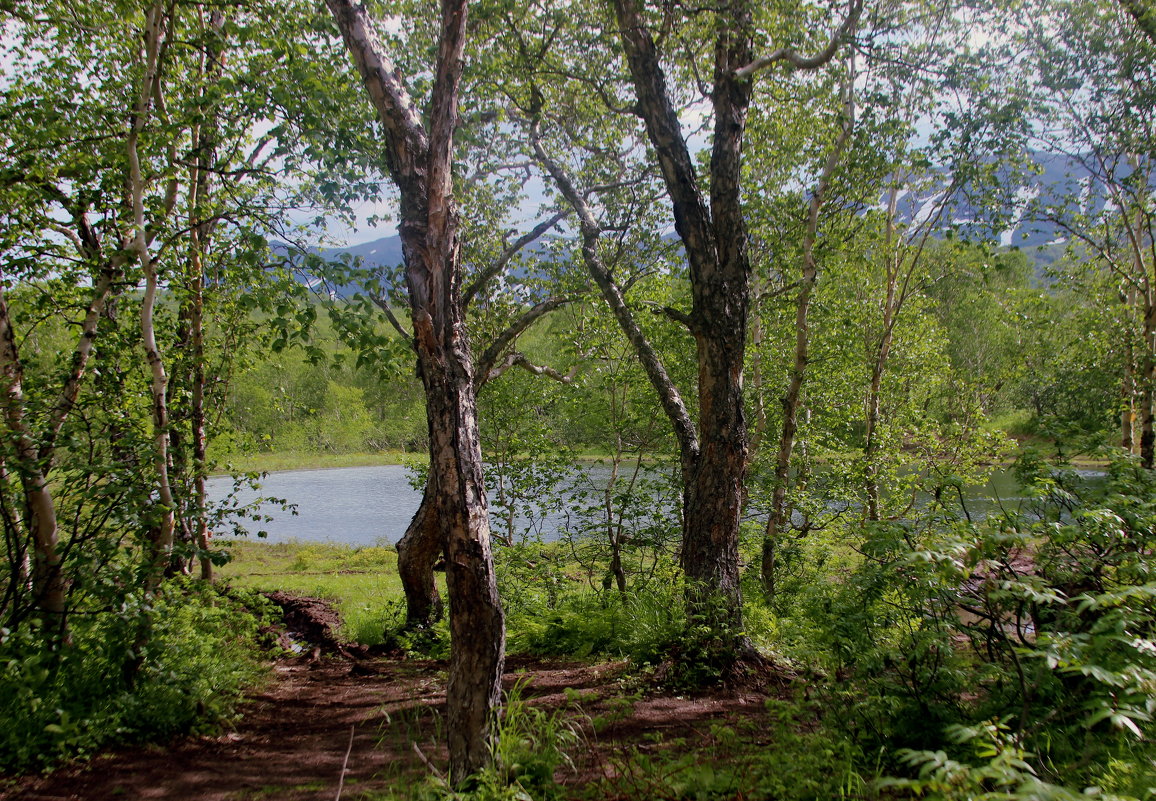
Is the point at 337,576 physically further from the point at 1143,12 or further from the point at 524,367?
the point at 1143,12

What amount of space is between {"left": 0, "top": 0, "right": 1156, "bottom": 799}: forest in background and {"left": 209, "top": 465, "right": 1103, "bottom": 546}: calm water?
340 centimetres

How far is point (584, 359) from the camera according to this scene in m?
9.67

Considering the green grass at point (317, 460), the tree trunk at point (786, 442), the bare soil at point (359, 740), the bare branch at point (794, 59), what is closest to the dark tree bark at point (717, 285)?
the bare branch at point (794, 59)

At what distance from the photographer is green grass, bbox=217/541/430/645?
9023mm

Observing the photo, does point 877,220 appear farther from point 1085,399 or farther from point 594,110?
point 1085,399

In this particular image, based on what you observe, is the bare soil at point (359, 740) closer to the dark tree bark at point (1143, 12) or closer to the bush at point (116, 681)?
the bush at point (116, 681)

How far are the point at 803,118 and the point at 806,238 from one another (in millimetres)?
→ 1543

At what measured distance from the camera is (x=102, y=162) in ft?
17.1

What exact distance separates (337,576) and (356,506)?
1282 centimetres

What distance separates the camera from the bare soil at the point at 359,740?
13.0 feet

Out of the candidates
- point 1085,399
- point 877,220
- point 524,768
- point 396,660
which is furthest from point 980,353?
point 524,768

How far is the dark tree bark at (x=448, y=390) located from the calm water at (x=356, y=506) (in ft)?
22.1

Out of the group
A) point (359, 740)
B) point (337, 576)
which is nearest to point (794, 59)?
point (359, 740)

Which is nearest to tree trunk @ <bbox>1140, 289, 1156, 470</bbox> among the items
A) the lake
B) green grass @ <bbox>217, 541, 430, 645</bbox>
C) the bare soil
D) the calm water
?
the calm water
